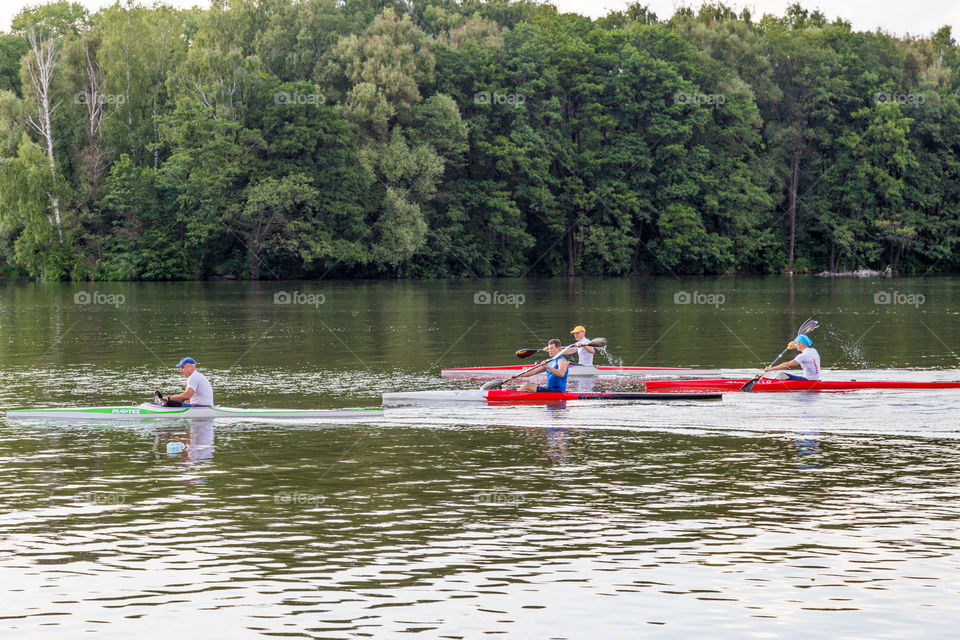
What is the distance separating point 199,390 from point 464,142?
257 ft

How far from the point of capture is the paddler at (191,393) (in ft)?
77.1

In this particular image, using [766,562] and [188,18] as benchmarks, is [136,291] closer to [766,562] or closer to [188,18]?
[188,18]

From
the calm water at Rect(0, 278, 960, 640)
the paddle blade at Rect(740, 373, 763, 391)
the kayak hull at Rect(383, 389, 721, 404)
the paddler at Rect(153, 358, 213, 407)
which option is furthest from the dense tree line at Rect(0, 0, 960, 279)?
the paddler at Rect(153, 358, 213, 407)

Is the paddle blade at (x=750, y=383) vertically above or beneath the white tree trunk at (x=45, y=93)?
beneath

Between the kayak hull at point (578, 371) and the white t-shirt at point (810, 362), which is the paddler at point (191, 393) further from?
the white t-shirt at point (810, 362)

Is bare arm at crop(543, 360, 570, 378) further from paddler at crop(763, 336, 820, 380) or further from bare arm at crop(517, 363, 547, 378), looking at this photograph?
paddler at crop(763, 336, 820, 380)

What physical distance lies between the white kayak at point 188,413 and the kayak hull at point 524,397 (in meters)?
2.36

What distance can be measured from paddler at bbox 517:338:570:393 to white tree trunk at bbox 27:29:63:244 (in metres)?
75.0

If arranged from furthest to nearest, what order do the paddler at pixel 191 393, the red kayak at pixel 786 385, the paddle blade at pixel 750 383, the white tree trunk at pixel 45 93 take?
the white tree trunk at pixel 45 93 < the paddle blade at pixel 750 383 < the red kayak at pixel 786 385 < the paddler at pixel 191 393

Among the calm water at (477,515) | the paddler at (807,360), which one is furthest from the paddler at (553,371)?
the paddler at (807,360)

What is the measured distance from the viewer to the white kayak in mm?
23672

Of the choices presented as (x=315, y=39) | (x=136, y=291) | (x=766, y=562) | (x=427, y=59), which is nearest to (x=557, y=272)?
(x=427, y=59)

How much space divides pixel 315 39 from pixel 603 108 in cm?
2695

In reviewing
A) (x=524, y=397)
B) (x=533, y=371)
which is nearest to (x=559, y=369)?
(x=533, y=371)
